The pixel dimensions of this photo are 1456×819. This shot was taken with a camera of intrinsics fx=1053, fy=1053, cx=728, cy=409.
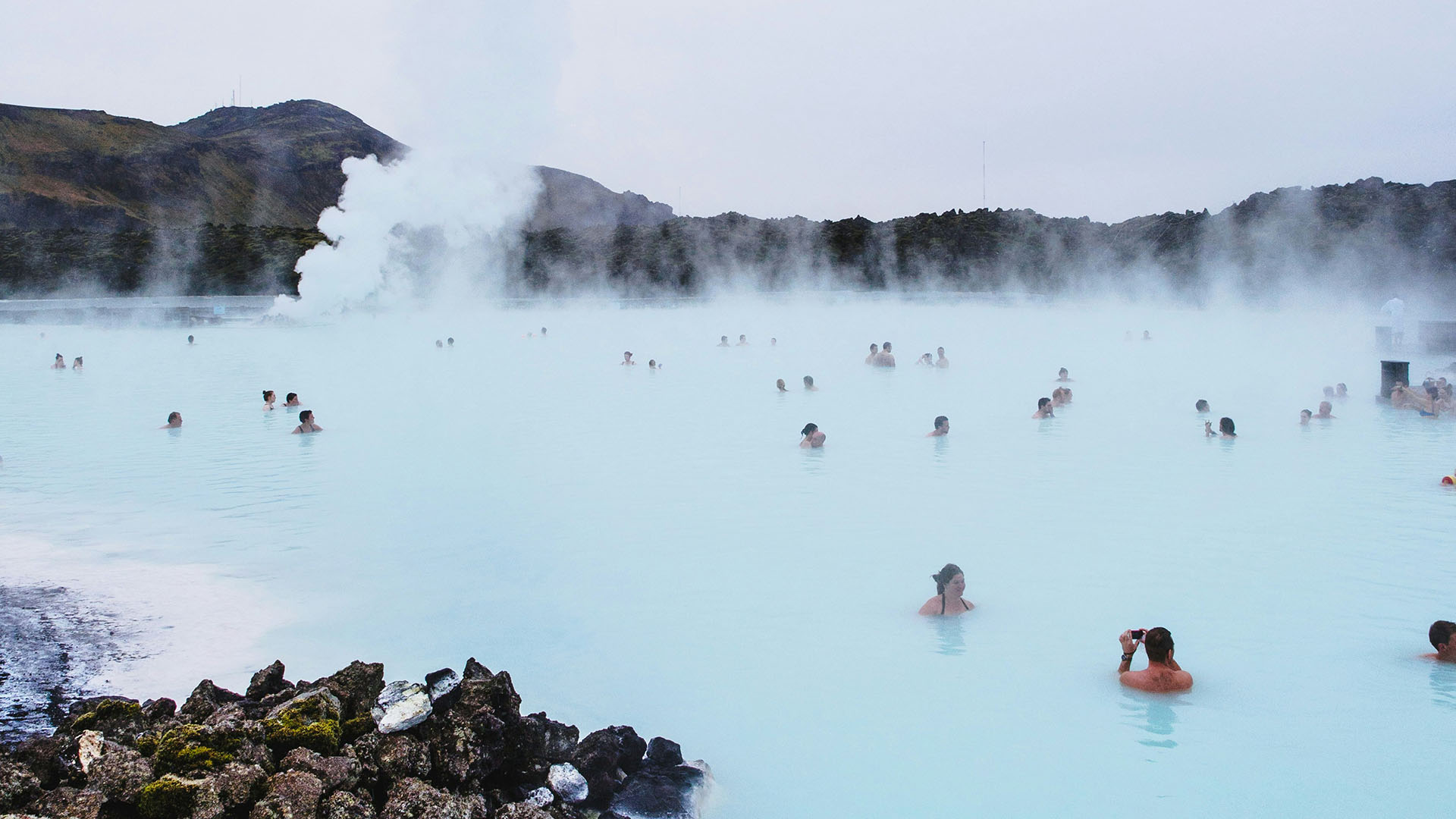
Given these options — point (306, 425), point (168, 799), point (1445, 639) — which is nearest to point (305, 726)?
point (168, 799)

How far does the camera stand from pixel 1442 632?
5.16 metres

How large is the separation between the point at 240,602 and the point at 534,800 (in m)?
3.59

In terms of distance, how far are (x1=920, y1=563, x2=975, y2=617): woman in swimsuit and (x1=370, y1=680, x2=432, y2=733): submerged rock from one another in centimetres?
302

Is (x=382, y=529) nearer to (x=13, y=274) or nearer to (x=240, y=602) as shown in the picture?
(x=240, y=602)

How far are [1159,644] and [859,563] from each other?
2445mm

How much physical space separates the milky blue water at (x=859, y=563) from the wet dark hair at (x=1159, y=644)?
0.22 metres

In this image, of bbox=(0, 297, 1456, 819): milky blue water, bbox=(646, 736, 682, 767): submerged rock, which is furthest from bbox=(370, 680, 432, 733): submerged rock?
bbox=(0, 297, 1456, 819): milky blue water

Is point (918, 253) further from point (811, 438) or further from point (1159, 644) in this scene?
point (1159, 644)

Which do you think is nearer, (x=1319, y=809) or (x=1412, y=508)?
(x=1319, y=809)

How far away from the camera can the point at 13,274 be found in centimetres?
4312

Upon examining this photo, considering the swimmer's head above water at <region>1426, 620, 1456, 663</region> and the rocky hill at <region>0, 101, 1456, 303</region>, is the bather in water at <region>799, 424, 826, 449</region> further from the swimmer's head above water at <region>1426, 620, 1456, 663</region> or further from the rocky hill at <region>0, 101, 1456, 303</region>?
the rocky hill at <region>0, 101, 1456, 303</region>

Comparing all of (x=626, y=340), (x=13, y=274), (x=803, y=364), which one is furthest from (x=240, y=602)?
(x=13, y=274)

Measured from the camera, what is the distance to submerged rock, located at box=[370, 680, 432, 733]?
393cm

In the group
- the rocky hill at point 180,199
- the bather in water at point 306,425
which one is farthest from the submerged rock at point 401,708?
the rocky hill at point 180,199
